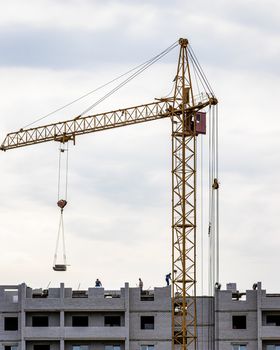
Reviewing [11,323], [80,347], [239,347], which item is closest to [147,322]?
[80,347]

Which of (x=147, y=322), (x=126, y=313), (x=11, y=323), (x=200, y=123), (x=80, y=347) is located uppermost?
(x=200, y=123)

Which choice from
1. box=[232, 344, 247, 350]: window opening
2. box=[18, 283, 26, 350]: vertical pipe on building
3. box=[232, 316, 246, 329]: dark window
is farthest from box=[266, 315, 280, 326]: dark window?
box=[18, 283, 26, 350]: vertical pipe on building

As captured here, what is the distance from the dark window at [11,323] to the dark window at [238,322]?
1591cm

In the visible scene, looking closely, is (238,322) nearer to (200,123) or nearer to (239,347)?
(239,347)

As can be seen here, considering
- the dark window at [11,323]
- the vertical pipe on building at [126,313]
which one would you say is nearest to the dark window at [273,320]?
the vertical pipe on building at [126,313]

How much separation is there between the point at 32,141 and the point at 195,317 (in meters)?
21.5

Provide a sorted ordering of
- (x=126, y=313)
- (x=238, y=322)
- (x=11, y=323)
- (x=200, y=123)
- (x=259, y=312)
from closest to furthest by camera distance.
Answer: (x=259, y=312), (x=126, y=313), (x=238, y=322), (x=11, y=323), (x=200, y=123)

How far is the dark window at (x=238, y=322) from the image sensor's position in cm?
11650

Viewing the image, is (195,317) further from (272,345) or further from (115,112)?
(115,112)

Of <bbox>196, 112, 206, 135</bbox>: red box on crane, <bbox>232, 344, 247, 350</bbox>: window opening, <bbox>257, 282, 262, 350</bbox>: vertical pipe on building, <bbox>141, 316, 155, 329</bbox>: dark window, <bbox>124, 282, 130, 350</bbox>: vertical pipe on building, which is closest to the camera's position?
<bbox>257, 282, 262, 350</bbox>: vertical pipe on building

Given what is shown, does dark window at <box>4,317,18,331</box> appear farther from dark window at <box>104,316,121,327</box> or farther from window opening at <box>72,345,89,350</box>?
dark window at <box>104,316,121,327</box>

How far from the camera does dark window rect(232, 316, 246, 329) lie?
382 feet

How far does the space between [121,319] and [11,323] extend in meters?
8.08

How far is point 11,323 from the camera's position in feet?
385
